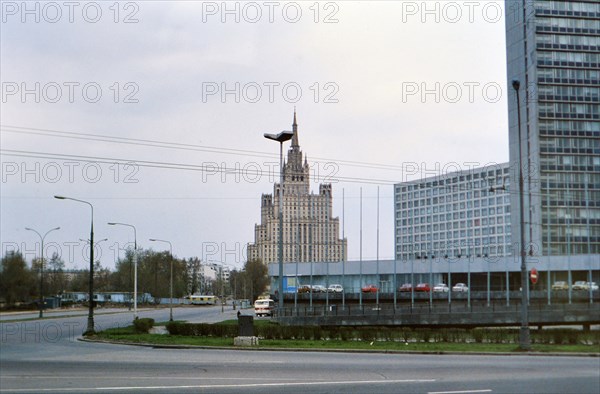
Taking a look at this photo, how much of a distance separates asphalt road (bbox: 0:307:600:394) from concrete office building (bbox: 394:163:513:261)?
144360mm

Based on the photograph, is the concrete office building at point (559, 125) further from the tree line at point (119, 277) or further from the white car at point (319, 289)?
the tree line at point (119, 277)

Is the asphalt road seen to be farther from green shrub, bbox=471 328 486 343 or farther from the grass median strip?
green shrub, bbox=471 328 486 343

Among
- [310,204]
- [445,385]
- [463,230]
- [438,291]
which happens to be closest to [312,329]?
[445,385]

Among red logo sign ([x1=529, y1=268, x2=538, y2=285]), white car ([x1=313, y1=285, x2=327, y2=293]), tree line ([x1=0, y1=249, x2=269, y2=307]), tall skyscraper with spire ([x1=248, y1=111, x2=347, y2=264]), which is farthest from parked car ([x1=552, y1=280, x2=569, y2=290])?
tree line ([x1=0, y1=249, x2=269, y2=307])

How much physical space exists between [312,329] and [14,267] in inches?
2563

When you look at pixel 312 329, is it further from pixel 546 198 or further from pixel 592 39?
pixel 592 39

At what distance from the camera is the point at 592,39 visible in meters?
113

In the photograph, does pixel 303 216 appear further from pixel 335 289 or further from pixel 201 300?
pixel 335 289

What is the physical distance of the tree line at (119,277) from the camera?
9294 cm

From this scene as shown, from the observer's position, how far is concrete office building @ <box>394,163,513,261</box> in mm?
174500

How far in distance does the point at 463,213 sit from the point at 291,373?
577ft

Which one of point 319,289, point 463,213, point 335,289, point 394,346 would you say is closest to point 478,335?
point 394,346

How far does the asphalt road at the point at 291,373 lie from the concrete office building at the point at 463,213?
144360 mm

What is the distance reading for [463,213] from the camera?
622ft
